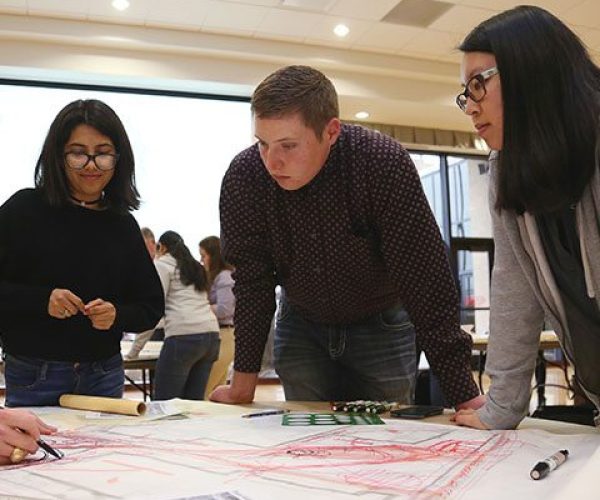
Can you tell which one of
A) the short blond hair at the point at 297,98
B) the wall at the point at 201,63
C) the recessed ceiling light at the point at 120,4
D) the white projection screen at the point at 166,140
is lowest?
the short blond hair at the point at 297,98

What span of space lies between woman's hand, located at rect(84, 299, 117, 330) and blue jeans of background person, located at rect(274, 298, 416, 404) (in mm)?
384

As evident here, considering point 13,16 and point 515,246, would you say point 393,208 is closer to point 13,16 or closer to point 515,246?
point 515,246

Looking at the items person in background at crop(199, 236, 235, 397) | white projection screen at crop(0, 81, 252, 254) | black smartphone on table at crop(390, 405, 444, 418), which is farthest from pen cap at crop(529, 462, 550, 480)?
white projection screen at crop(0, 81, 252, 254)

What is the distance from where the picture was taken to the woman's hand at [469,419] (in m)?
1.03

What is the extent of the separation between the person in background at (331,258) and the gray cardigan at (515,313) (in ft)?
0.65

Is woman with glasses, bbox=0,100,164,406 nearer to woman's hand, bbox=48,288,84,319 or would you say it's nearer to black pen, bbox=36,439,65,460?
woman's hand, bbox=48,288,84,319

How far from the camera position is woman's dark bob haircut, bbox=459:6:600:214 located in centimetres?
87

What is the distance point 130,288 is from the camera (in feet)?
5.08

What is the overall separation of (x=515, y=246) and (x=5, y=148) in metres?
5.16

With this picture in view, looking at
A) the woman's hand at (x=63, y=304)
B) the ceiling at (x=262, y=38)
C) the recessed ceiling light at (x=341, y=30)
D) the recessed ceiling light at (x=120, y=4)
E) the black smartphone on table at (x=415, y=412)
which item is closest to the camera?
the black smartphone on table at (x=415, y=412)

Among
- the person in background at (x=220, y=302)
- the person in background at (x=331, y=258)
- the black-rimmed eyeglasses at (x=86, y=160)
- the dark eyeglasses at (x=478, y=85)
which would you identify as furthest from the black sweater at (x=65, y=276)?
the person in background at (x=220, y=302)

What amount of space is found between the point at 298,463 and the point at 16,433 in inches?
13.6

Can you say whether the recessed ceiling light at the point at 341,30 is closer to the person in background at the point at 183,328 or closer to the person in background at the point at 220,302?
the person in background at the point at 220,302

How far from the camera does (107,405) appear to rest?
1231mm
